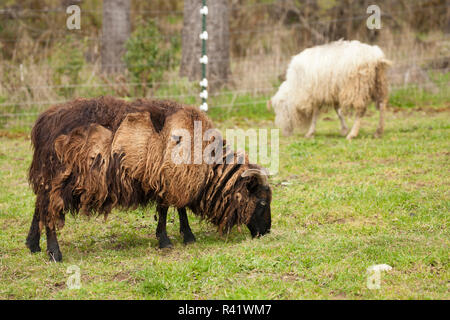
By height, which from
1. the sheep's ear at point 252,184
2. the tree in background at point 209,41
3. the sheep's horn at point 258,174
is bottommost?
the sheep's ear at point 252,184

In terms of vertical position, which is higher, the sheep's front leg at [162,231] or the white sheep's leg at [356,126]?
the white sheep's leg at [356,126]

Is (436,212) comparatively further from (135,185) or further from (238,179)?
(135,185)

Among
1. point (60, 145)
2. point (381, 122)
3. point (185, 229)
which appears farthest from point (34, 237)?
point (381, 122)

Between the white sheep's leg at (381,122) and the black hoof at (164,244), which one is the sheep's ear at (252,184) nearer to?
the black hoof at (164,244)

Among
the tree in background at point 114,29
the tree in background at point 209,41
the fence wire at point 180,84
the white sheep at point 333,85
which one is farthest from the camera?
the tree in background at point 114,29

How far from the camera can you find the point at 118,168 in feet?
17.0

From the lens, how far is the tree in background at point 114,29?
13594mm

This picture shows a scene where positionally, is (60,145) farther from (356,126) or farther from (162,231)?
(356,126)

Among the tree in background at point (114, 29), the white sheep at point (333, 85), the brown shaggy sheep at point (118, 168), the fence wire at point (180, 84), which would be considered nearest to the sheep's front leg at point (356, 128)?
the white sheep at point (333, 85)

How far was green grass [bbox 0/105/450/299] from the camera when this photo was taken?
4.36m

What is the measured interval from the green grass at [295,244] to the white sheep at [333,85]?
1.15m

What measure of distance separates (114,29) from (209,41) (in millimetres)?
2668

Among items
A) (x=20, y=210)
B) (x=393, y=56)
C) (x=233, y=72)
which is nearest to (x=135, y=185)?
(x=20, y=210)
